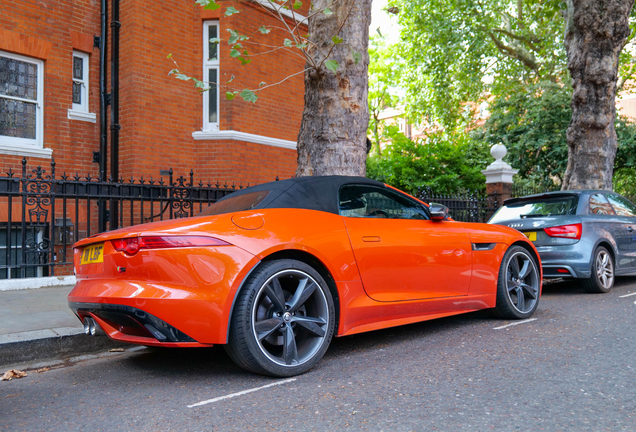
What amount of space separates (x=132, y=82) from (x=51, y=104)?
155 centimetres

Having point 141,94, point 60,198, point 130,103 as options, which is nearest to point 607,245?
point 60,198

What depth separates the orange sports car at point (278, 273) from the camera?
10.9ft

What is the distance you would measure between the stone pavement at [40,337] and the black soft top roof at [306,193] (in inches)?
78.0

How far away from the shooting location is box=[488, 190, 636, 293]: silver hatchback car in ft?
23.5

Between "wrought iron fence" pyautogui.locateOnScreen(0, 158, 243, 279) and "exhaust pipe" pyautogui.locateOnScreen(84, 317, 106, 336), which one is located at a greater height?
"wrought iron fence" pyautogui.locateOnScreen(0, 158, 243, 279)

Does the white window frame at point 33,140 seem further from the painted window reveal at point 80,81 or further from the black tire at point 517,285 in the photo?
the black tire at point 517,285

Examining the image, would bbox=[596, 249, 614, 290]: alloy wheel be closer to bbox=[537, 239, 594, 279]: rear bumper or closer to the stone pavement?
bbox=[537, 239, 594, 279]: rear bumper

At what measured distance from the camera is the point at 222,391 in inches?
132

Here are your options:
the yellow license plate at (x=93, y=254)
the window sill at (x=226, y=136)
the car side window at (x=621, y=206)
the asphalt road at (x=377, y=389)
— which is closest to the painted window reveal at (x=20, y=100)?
the window sill at (x=226, y=136)

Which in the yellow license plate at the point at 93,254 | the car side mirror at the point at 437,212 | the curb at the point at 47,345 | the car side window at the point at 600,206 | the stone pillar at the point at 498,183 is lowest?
the curb at the point at 47,345

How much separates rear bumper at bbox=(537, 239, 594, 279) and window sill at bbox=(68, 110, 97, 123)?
871 centimetres

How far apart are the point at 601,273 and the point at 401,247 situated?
14.6 feet

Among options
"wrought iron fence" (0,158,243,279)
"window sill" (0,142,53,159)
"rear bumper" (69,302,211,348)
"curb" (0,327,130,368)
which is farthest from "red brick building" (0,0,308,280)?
"rear bumper" (69,302,211,348)

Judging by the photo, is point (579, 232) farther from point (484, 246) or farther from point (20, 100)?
point (20, 100)
